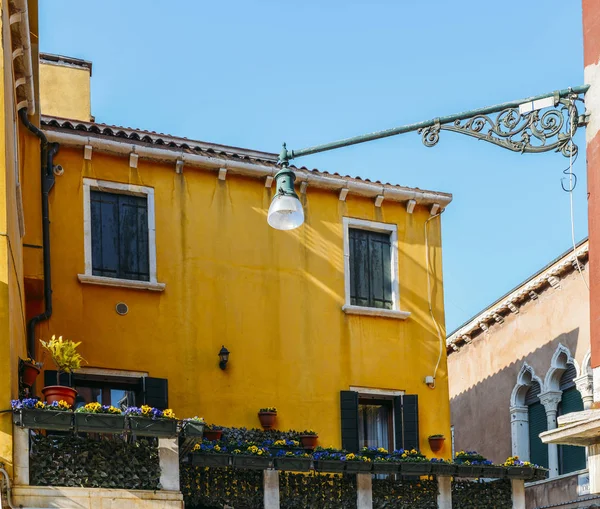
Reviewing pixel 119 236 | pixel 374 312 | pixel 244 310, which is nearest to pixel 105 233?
pixel 119 236

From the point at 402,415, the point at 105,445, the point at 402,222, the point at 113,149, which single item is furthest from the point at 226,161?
the point at 105,445

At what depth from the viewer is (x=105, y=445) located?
15.4m

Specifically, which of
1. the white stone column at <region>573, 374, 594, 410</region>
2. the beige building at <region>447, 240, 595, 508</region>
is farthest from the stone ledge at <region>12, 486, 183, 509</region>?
the white stone column at <region>573, 374, 594, 410</region>

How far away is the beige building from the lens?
2592cm

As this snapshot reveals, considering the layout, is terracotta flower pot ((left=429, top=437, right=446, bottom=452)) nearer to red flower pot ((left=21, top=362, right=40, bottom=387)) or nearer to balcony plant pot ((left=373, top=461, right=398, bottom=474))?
balcony plant pot ((left=373, top=461, right=398, bottom=474))

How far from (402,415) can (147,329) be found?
4.57 metres

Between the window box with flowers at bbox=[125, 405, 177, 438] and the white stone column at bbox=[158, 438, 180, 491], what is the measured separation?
20 cm

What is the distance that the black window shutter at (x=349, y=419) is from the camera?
21.4 meters

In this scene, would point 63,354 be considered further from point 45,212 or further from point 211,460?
point 45,212

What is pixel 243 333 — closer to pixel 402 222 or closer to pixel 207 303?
pixel 207 303

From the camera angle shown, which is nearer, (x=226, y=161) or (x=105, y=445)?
(x=105, y=445)

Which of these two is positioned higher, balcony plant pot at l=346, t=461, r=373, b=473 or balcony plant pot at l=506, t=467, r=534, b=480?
balcony plant pot at l=346, t=461, r=373, b=473

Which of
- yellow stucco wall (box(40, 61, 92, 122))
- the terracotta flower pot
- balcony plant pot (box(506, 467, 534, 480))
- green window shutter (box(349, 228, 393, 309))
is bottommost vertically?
balcony plant pot (box(506, 467, 534, 480))

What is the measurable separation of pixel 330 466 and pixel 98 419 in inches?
197
